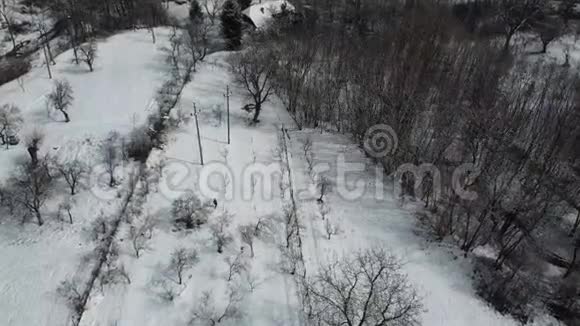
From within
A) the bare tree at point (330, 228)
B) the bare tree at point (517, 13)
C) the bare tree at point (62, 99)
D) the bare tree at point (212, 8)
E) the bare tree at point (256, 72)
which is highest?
the bare tree at point (517, 13)

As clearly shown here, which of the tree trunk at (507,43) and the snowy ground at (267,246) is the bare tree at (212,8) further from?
the tree trunk at (507,43)

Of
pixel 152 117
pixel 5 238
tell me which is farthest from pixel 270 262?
pixel 152 117

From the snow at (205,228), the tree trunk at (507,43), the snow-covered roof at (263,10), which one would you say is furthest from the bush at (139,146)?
the tree trunk at (507,43)

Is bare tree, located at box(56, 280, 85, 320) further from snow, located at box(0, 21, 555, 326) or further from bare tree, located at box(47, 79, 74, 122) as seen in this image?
bare tree, located at box(47, 79, 74, 122)

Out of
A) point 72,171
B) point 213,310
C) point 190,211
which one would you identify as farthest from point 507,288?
point 72,171

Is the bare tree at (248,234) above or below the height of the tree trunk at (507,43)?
below

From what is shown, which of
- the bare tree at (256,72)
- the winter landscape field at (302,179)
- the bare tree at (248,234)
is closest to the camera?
the winter landscape field at (302,179)

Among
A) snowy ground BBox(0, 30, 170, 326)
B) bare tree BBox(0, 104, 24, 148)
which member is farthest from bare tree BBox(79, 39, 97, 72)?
bare tree BBox(0, 104, 24, 148)

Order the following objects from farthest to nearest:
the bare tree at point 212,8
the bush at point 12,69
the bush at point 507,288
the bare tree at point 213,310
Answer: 1. the bare tree at point 212,8
2. the bush at point 12,69
3. the bush at point 507,288
4. the bare tree at point 213,310

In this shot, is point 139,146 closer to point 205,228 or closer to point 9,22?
point 205,228
